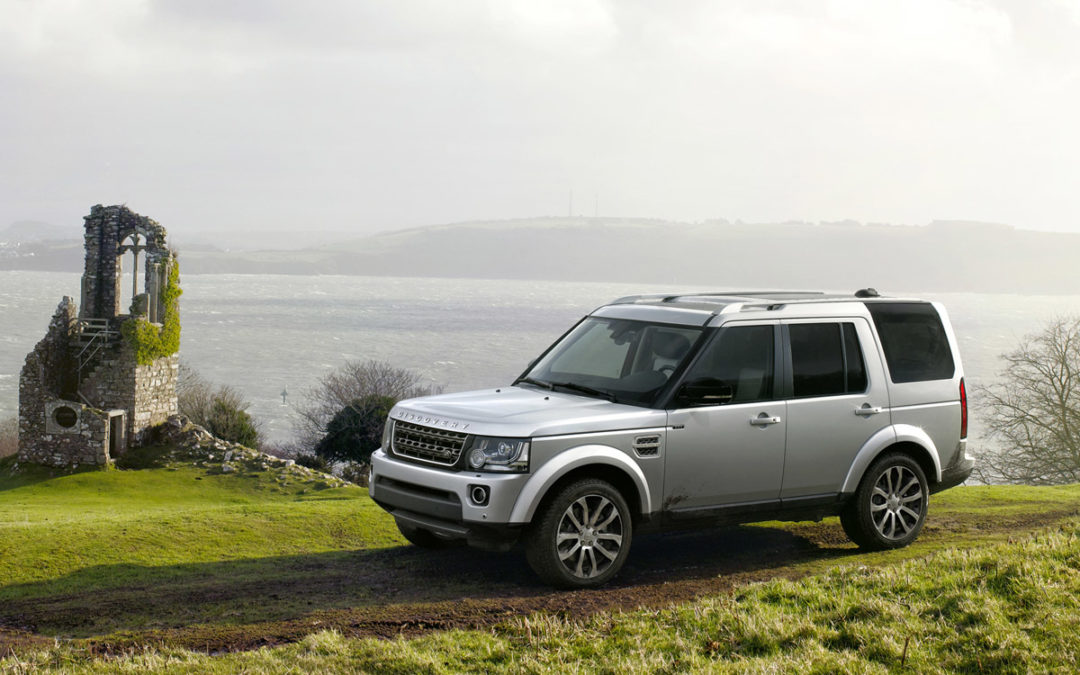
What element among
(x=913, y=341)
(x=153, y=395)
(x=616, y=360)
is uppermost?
(x=913, y=341)

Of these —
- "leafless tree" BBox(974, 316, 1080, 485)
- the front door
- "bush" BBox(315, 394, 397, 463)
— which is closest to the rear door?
the front door

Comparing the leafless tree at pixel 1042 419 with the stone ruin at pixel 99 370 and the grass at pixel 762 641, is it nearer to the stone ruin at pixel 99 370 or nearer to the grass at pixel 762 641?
the stone ruin at pixel 99 370

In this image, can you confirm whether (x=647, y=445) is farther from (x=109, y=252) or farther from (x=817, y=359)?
(x=109, y=252)

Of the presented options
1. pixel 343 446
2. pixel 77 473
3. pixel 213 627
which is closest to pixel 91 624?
pixel 213 627

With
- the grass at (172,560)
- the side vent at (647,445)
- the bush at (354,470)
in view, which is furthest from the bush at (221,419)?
the side vent at (647,445)

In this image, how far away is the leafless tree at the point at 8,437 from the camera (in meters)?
90.9

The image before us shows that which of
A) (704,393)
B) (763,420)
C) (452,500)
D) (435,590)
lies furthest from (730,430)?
(435,590)

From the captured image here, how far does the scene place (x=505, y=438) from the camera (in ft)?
27.3

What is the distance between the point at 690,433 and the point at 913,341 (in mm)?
3071

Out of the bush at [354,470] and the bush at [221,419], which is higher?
the bush at [221,419]

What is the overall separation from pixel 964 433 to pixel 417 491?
5.73 m

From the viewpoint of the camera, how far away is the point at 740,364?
370 inches

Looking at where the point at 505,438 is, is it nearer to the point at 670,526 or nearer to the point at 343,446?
the point at 670,526

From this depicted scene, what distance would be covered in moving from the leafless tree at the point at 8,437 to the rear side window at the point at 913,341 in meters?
90.3
